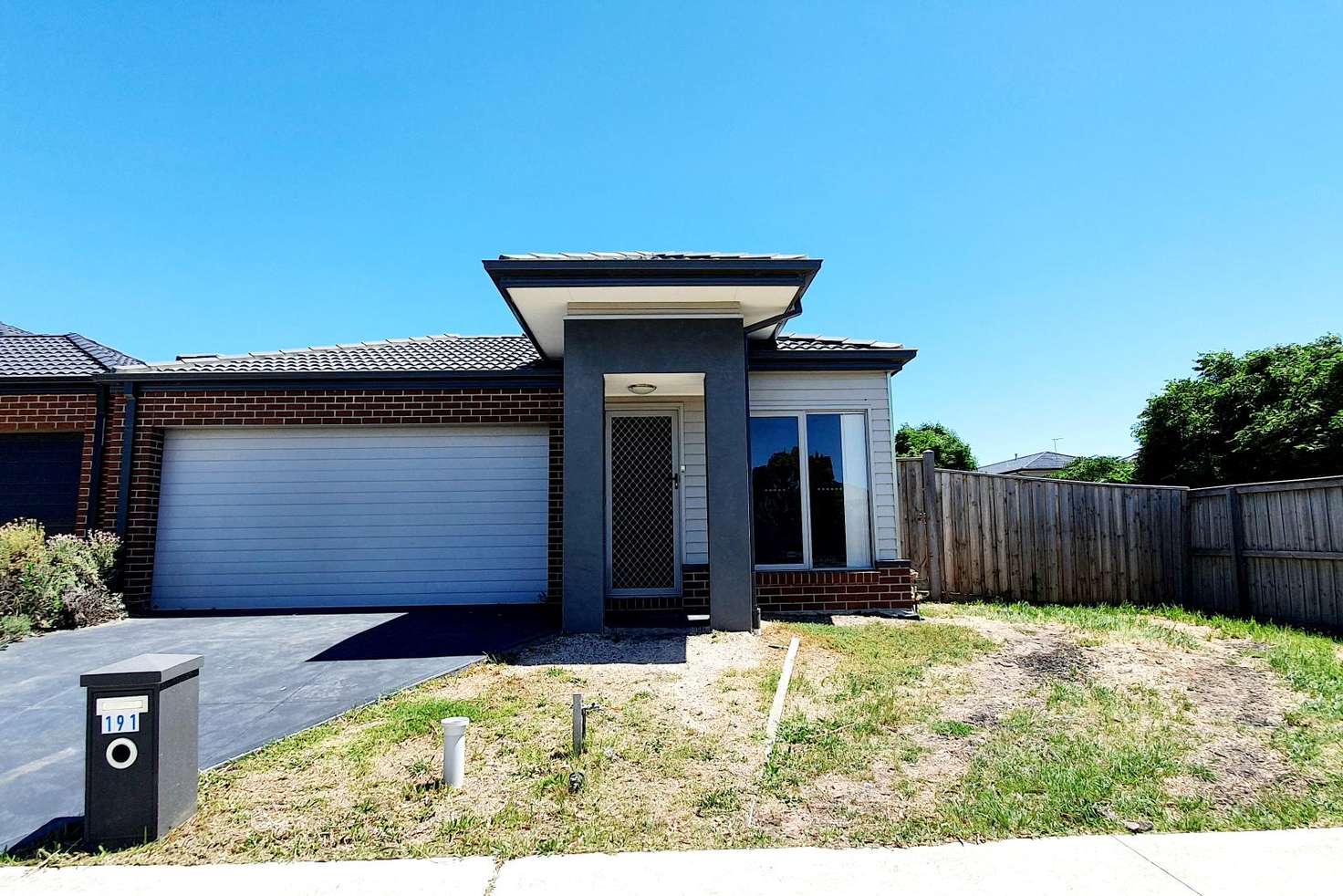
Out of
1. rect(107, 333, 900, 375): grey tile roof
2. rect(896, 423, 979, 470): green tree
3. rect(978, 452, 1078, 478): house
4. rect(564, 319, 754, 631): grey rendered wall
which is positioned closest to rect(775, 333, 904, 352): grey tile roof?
rect(107, 333, 900, 375): grey tile roof

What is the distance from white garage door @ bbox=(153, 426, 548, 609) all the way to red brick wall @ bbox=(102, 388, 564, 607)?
7.4 inches

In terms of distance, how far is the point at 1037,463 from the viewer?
46.6 m

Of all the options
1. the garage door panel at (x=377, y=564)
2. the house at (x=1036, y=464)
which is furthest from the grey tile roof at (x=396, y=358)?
the house at (x=1036, y=464)

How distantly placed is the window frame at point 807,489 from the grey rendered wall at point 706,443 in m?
1.42

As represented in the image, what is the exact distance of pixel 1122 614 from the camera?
8648 millimetres

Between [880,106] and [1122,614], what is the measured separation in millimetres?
7724

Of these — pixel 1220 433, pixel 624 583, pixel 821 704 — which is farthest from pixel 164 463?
pixel 1220 433

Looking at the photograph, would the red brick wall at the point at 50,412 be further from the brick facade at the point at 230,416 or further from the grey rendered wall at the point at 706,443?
the grey rendered wall at the point at 706,443

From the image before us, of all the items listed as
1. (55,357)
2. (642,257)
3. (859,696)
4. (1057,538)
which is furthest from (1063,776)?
(55,357)

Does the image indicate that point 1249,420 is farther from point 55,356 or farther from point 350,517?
point 55,356

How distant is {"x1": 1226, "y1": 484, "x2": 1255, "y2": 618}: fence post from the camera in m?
8.96

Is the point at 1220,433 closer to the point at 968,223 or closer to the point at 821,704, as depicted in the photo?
the point at 968,223

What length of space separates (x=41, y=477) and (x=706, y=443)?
9.32 m

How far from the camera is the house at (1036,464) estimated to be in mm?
43838
